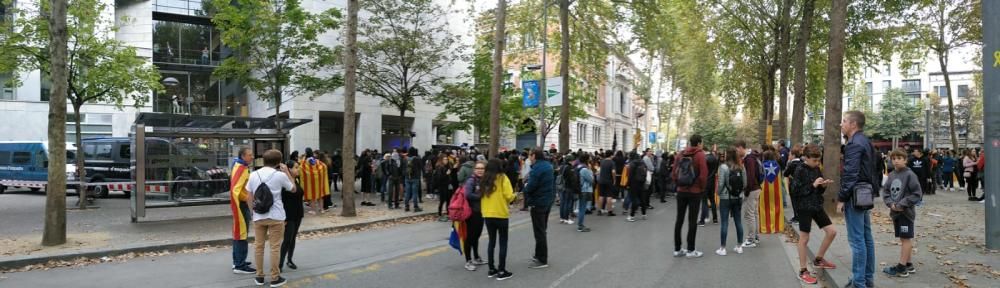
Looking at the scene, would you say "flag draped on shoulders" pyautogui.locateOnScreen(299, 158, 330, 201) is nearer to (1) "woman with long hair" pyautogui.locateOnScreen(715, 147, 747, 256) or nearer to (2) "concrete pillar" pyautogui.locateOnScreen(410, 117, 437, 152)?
(1) "woman with long hair" pyautogui.locateOnScreen(715, 147, 747, 256)

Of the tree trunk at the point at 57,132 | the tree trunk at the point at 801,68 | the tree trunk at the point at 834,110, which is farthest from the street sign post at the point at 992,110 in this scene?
the tree trunk at the point at 57,132

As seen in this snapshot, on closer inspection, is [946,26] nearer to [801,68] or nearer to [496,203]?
[801,68]

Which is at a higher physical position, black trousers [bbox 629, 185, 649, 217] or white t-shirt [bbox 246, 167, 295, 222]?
white t-shirt [bbox 246, 167, 295, 222]

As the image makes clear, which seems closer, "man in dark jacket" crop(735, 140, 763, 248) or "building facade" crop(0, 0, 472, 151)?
"man in dark jacket" crop(735, 140, 763, 248)

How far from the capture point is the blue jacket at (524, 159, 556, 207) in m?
8.22

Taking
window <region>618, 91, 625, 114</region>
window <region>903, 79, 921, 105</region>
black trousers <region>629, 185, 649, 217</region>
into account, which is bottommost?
black trousers <region>629, 185, 649, 217</region>

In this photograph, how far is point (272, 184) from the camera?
679cm

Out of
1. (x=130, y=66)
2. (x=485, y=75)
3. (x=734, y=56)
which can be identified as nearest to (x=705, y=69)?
(x=734, y=56)

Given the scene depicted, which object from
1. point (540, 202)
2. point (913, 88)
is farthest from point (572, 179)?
point (913, 88)

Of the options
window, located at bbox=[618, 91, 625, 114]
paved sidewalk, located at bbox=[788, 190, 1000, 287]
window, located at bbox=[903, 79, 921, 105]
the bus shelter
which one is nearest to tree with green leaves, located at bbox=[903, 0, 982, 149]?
paved sidewalk, located at bbox=[788, 190, 1000, 287]

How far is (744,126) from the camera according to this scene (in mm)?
67625

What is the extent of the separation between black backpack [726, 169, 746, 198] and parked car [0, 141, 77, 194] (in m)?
20.2

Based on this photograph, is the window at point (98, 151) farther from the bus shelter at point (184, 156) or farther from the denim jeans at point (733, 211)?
the denim jeans at point (733, 211)

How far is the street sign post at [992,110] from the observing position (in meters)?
8.21
